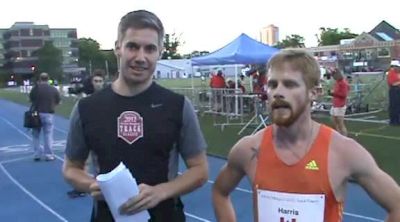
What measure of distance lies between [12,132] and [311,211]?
19921mm

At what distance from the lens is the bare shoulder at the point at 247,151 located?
2.22m

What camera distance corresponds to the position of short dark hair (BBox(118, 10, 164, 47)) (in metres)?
2.44

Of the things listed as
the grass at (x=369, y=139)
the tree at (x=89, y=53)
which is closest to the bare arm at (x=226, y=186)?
the grass at (x=369, y=139)

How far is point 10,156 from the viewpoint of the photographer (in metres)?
14.1

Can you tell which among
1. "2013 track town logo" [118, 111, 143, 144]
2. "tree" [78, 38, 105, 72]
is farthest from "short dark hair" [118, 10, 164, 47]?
"tree" [78, 38, 105, 72]

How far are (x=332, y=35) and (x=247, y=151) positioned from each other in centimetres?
10042

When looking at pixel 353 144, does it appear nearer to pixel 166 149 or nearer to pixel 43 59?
pixel 166 149

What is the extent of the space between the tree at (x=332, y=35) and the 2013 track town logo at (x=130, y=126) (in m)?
96.1

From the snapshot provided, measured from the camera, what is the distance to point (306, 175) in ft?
6.79

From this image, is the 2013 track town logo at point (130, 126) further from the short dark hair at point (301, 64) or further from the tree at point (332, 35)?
the tree at point (332, 35)

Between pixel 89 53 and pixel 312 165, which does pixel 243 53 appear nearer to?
pixel 312 165

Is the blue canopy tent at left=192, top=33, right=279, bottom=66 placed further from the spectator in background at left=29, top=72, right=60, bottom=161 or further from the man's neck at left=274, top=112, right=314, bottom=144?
the man's neck at left=274, top=112, right=314, bottom=144

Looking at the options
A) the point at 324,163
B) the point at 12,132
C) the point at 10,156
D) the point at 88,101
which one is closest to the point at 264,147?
the point at 324,163

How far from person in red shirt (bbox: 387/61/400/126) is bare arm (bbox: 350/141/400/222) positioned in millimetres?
13563
